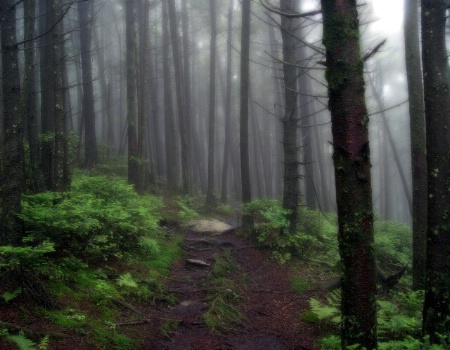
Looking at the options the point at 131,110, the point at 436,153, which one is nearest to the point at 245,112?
the point at 131,110

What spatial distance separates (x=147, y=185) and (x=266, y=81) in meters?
21.2

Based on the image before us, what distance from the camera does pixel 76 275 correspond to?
6.19 meters

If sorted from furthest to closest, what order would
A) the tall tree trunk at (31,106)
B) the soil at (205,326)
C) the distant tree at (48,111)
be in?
1. the distant tree at (48,111)
2. the tall tree trunk at (31,106)
3. the soil at (205,326)

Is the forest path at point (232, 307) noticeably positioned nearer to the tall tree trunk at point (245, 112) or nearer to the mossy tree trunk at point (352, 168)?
the mossy tree trunk at point (352, 168)

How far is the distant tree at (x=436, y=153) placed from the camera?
453 cm

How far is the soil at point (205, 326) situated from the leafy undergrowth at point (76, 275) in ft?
0.23

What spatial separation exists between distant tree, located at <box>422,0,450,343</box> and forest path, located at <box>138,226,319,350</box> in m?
2.23

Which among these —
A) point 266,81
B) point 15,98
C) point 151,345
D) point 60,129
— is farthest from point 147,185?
point 266,81

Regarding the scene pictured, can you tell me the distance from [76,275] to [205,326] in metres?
2.50

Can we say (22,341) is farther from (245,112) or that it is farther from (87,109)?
(87,109)

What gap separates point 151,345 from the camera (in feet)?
17.4

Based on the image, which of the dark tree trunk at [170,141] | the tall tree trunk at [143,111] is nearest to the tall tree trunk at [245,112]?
the tall tree trunk at [143,111]

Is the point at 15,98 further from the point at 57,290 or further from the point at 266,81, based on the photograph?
the point at 266,81

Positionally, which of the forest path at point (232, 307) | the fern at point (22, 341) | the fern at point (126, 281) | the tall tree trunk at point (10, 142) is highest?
the tall tree trunk at point (10, 142)
